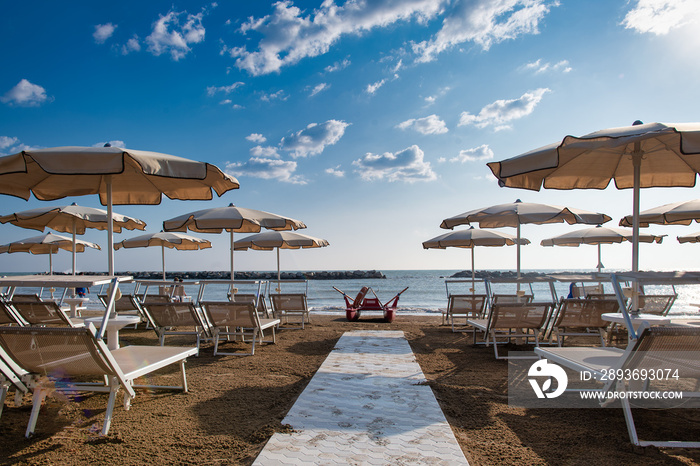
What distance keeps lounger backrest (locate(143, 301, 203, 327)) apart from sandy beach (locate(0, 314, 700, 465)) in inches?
45.0

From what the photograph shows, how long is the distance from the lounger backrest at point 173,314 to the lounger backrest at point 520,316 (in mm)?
4255

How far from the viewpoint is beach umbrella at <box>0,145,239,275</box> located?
3.45 meters

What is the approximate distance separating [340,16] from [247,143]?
21.7ft

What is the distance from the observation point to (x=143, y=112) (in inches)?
424

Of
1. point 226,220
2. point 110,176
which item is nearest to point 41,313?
point 110,176

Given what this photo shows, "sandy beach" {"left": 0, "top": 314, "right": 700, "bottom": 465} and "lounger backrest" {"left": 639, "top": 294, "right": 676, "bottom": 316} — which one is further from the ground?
"lounger backrest" {"left": 639, "top": 294, "right": 676, "bottom": 316}

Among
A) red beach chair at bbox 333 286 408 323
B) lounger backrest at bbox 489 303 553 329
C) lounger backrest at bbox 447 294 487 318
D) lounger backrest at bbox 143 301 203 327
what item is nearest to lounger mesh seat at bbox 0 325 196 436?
lounger backrest at bbox 143 301 203 327

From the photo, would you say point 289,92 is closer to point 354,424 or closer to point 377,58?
point 377,58

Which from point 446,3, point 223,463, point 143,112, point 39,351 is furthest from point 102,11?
point 223,463

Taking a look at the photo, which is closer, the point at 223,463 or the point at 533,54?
the point at 223,463

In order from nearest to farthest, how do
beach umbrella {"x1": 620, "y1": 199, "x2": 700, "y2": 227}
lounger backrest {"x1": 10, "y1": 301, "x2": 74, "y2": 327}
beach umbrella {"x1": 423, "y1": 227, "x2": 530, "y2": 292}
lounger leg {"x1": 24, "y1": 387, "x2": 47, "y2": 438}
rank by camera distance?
lounger leg {"x1": 24, "y1": 387, "x2": 47, "y2": 438} < lounger backrest {"x1": 10, "y1": 301, "x2": 74, "y2": 327} < beach umbrella {"x1": 620, "y1": 199, "x2": 700, "y2": 227} < beach umbrella {"x1": 423, "y1": 227, "x2": 530, "y2": 292}

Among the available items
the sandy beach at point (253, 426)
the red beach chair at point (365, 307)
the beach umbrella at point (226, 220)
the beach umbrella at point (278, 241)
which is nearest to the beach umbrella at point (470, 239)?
the red beach chair at point (365, 307)

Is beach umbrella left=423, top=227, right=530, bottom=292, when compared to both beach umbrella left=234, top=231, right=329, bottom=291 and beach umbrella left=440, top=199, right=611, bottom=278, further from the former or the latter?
beach umbrella left=234, top=231, right=329, bottom=291

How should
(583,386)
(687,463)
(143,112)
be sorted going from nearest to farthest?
(687,463), (583,386), (143,112)
